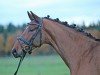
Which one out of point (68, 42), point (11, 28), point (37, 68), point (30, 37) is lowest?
point (11, 28)

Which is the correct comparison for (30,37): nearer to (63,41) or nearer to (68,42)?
(63,41)

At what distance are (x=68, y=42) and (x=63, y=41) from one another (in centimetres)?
12

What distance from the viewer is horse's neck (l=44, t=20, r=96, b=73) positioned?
8.48 metres

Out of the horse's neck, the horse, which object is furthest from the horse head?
the horse's neck

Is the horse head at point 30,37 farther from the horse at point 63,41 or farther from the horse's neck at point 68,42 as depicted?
the horse's neck at point 68,42

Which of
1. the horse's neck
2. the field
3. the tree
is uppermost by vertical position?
the horse's neck

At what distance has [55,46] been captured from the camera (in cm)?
887

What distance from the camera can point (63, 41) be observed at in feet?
28.7

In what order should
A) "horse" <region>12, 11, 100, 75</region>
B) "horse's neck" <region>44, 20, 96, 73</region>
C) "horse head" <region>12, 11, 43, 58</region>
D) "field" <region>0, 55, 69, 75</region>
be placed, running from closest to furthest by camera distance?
"horse" <region>12, 11, 100, 75</region>, "horse's neck" <region>44, 20, 96, 73</region>, "horse head" <region>12, 11, 43, 58</region>, "field" <region>0, 55, 69, 75</region>

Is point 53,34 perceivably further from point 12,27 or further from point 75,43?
point 12,27

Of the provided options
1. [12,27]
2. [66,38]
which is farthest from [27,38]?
[12,27]

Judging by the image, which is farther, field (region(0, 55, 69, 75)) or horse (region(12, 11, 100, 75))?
field (region(0, 55, 69, 75))

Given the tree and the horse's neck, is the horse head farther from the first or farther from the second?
the tree

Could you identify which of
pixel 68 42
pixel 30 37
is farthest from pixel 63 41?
pixel 30 37
